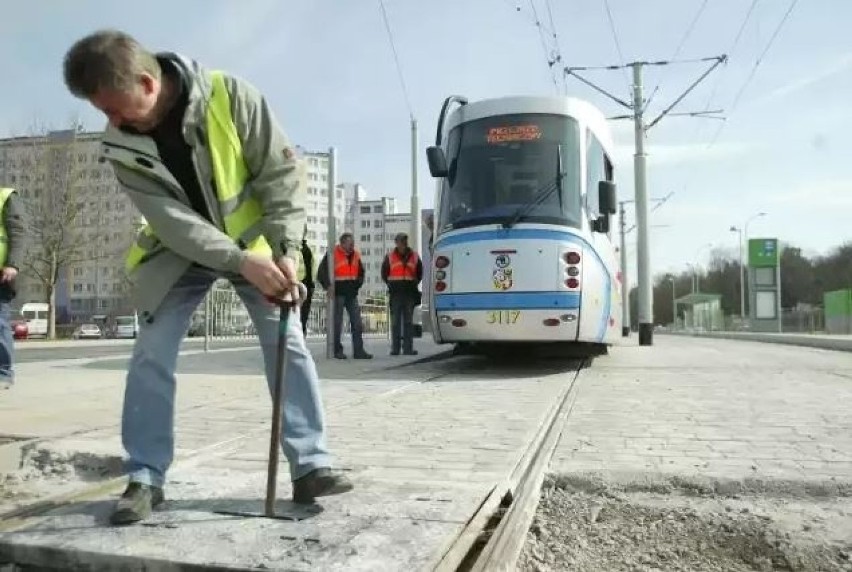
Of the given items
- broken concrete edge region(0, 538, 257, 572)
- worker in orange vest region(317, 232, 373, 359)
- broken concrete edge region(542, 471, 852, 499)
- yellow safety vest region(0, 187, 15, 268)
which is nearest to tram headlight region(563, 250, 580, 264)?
worker in orange vest region(317, 232, 373, 359)

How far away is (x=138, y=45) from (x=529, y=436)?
3.29 metres

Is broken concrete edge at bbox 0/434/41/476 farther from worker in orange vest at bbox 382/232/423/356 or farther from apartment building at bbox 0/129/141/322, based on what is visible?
apartment building at bbox 0/129/141/322

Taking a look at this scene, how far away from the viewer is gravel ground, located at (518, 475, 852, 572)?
2.81 m

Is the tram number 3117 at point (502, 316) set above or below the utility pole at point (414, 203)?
below

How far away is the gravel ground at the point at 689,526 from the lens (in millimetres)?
2812

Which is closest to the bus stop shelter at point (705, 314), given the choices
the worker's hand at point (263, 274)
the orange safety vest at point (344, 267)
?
the orange safety vest at point (344, 267)

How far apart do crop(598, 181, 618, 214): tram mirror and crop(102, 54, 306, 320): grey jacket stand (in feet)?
24.5

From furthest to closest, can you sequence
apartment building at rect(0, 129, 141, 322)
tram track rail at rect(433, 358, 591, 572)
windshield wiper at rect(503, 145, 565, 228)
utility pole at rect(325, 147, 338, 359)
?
apartment building at rect(0, 129, 141, 322) < utility pole at rect(325, 147, 338, 359) < windshield wiper at rect(503, 145, 565, 228) < tram track rail at rect(433, 358, 591, 572)

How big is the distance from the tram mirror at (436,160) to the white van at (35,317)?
47388 mm

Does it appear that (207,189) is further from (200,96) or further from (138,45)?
(138,45)

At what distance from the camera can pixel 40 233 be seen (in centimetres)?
4062

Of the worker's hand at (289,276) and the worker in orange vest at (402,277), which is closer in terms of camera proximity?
the worker's hand at (289,276)

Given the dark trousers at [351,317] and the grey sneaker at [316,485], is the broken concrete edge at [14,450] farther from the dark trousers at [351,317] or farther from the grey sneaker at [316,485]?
the dark trousers at [351,317]

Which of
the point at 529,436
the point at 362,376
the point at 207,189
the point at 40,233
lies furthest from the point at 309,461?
the point at 40,233
